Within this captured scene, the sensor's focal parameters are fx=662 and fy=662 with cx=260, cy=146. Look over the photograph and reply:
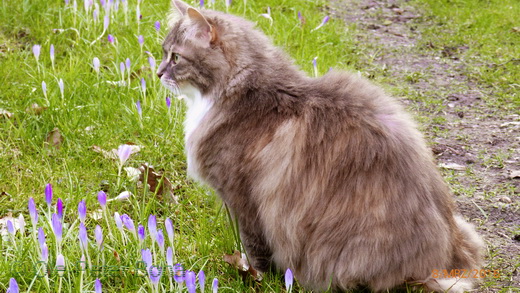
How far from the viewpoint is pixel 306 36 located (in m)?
6.12

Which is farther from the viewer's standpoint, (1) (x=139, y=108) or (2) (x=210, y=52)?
(1) (x=139, y=108)

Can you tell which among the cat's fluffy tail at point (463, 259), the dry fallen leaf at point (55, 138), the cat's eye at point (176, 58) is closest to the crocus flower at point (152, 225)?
the cat's eye at point (176, 58)

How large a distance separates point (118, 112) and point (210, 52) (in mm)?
1574

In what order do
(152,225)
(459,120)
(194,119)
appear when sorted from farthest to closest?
(459,120) → (194,119) → (152,225)

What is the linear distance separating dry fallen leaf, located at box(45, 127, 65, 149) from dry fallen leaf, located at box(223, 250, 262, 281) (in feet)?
5.39

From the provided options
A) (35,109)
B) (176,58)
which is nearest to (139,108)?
(35,109)

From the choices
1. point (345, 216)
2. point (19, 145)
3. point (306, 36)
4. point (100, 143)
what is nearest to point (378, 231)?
point (345, 216)

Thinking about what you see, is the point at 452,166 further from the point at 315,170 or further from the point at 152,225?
the point at 152,225

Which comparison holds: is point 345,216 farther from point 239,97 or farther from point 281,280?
point 239,97

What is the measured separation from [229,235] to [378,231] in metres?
0.89

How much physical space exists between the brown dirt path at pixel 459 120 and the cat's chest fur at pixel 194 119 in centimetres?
155

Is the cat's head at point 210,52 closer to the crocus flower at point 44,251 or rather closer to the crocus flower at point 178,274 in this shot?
the crocus flower at point 178,274

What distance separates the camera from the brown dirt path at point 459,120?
12.5 ft

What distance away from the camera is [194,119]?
3406 millimetres
